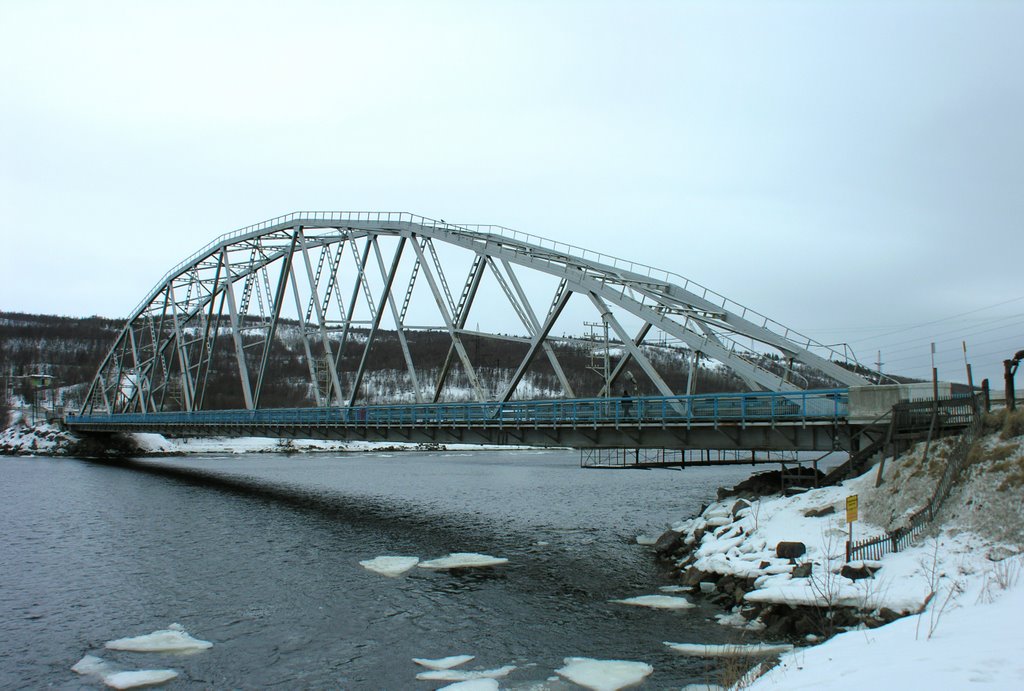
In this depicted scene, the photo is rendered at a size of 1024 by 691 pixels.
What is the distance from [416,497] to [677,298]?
2272 cm

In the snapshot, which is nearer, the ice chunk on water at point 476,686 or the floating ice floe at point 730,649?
the ice chunk on water at point 476,686

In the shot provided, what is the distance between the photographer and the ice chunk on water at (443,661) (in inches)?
609

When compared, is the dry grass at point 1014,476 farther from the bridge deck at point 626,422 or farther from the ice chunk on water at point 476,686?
the ice chunk on water at point 476,686

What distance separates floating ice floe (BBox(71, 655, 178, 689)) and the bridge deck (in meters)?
17.2

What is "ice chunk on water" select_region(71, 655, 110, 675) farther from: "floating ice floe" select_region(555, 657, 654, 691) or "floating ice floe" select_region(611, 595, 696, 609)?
"floating ice floe" select_region(611, 595, 696, 609)

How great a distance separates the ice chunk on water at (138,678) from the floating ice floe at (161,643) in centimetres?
156

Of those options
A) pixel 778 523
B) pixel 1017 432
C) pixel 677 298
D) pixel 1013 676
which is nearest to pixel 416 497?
pixel 677 298

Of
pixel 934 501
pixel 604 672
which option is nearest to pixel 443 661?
pixel 604 672

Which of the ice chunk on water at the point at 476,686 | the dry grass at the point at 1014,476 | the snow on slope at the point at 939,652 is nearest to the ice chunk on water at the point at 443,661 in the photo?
the ice chunk on water at the point at 476,686

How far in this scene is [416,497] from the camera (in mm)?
46062

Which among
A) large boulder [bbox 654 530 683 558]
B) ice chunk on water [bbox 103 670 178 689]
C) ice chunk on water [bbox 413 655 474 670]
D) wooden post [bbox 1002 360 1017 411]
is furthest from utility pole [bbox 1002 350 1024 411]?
ice chunk on water [bbox 103 670 178 689]

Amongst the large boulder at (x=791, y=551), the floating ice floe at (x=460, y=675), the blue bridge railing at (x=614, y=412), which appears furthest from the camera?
the blue bridge railing at (x=614, y=412)

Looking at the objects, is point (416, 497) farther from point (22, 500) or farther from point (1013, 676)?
point (1013, 676)

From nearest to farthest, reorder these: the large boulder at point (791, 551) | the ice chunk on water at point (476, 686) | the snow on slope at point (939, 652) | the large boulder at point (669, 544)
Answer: the snow on slope at point (939, 652), the ice chunk on water at point (476, 686), the large boulder at point (791, 551), the large boulder at point (669, 544)
